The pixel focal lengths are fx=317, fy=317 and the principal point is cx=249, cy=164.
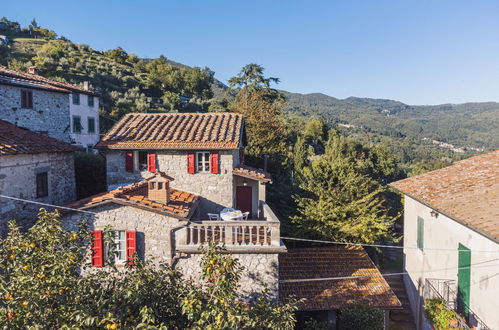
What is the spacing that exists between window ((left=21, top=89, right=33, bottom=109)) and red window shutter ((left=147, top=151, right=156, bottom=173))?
9.33 m

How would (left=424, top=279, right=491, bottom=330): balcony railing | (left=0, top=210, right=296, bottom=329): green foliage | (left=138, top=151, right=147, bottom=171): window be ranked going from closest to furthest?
(left=0, top=210, right=296, bottom=329): green foliage
(left=424, top=279, right=491, bottom=330): balcony railing
(left=138, top=151, right=147, bottom=171): window

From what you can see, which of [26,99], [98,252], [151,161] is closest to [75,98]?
[26,99]

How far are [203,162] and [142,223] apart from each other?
4.70m

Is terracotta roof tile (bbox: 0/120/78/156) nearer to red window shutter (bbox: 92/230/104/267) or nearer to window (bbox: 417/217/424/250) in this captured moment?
red window shutter (bbox: 92/230/104/267)

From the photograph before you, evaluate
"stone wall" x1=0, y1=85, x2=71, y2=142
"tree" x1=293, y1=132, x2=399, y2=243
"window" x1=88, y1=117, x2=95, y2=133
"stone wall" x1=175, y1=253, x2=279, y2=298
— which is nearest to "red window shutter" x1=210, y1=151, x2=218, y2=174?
"stone wall" x1=175, y1=253, x2=279, y2=298

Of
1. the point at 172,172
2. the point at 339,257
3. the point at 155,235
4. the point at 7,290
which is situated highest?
the point at 172,172

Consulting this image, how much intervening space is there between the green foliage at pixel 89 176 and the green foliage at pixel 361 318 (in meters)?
14.2

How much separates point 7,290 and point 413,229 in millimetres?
16309

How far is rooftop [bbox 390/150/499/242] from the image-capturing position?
974 centimetres

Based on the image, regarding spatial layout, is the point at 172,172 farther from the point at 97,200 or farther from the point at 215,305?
the point at 215,305

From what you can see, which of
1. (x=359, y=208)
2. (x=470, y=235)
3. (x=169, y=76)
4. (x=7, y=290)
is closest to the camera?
(x=7, y=290)

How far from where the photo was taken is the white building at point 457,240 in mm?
9516

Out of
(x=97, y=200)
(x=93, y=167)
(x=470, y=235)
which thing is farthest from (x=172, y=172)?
(x=470, y=235)

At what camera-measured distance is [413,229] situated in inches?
626
